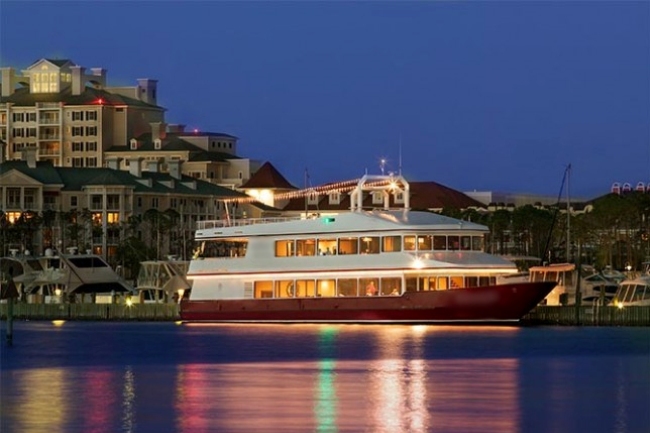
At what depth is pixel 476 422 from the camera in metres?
49.4

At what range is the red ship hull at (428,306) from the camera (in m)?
89.2

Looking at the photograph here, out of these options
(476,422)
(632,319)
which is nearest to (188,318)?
(632,319)

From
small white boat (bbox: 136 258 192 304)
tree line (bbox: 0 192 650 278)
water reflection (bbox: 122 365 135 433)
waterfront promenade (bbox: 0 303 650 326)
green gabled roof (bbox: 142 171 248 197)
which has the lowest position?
water reflection (bbox: 122 365 135 433)

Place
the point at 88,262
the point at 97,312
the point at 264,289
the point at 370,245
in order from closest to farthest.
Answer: the point at 370,245 → the point at 264,289 → the point at 97,312 → the point at 88,262

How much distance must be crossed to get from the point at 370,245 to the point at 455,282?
432cm

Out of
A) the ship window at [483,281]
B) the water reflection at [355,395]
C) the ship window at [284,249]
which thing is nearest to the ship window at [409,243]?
the ship window at [483,281]

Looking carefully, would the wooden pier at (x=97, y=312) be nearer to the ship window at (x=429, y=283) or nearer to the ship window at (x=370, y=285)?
the ship window at (x=370, y=285)

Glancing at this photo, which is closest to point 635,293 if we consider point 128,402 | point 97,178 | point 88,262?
point 88,262

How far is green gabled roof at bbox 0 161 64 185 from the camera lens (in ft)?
594

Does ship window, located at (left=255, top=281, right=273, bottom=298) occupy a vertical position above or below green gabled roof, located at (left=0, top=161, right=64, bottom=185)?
below

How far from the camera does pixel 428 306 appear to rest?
8956 centimetres

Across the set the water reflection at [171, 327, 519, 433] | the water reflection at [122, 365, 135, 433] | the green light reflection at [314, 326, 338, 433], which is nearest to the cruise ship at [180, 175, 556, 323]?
the green light reflection at [314, 326, 338, 433]

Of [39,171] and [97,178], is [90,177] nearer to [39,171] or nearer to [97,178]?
[97,178]

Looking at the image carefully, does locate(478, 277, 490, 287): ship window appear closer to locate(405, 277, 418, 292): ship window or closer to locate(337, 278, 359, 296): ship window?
locate(405, 277, 418, 292): ship window
